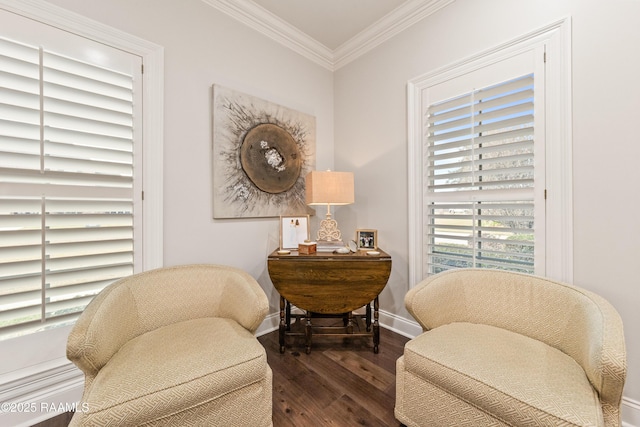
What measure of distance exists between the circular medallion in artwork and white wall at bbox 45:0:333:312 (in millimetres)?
275

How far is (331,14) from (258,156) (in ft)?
4.27

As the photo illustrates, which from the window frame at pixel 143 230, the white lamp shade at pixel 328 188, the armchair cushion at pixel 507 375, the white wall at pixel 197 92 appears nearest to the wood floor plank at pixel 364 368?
the armchair cushion at pixel 507 375

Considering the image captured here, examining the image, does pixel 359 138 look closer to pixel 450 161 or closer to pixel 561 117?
pixel 450 161

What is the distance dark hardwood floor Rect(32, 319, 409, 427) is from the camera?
1287 mm

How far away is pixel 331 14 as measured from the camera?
2088 millimetres

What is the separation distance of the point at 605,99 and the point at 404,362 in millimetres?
1647

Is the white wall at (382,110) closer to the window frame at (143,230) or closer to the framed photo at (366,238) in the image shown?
the window frame at (143,230)

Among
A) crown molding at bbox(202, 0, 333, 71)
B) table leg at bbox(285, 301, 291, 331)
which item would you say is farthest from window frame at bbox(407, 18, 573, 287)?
table leg at bbox(285, 301, 291, 331)

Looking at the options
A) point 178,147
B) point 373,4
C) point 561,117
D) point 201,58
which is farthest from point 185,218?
point 561,117

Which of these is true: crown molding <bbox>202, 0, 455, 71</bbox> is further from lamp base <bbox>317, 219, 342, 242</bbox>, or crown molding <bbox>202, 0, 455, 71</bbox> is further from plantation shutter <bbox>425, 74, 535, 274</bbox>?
lamp base <bbox>317, 219, 342, 242</bbox>

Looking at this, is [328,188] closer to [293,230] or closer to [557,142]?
[293,230]

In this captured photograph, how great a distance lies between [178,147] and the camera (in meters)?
→ 1.73

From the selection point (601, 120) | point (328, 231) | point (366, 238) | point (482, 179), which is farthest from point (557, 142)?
point (328, 231)

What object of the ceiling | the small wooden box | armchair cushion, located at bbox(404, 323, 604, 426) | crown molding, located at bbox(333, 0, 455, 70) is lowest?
armchair cushion, located at bbox(404, 323, 604, 426)
